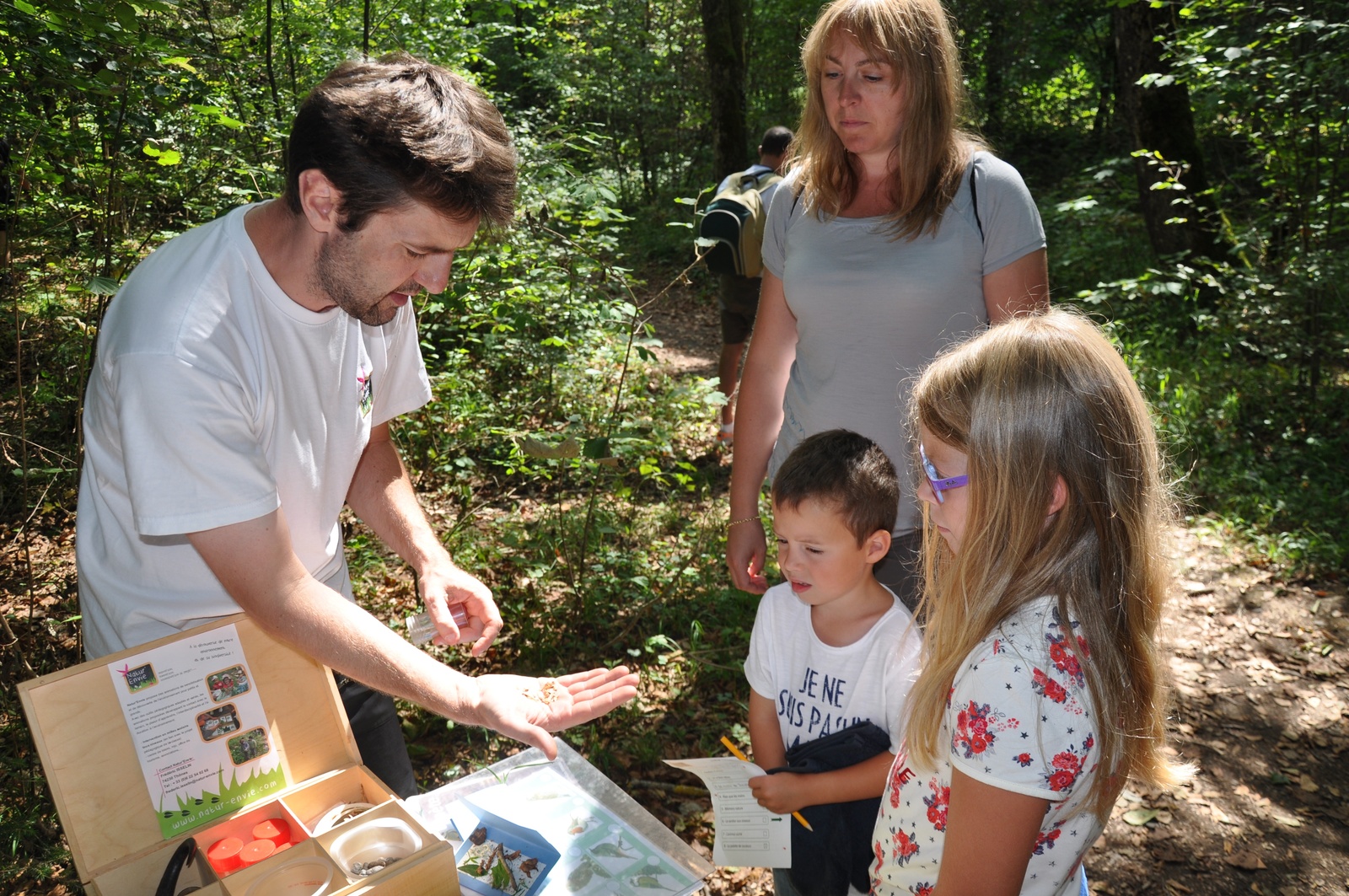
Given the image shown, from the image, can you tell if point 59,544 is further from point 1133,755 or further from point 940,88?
point 1133,755

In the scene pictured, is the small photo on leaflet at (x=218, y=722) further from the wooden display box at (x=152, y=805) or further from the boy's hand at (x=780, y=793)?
the boy's hand at (x=780, y=793)

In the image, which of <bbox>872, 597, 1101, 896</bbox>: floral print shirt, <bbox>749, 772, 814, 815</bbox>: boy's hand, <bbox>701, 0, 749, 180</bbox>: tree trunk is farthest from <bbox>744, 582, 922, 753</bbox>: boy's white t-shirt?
<bbox>701, 0, 749, 180</bbox>: tree trunk

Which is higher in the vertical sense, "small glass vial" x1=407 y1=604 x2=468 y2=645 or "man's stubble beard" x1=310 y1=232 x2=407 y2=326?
"man's stubble beard" x1=310 y1=232 x2=407 y2=326

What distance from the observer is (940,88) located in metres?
2.33

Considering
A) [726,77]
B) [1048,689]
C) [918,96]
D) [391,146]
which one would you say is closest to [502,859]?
[1048,689]

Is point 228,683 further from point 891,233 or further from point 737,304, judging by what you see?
point 737,304

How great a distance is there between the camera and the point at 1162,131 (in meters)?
7.02

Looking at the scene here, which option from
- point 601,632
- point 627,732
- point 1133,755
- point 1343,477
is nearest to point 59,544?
point 601,632

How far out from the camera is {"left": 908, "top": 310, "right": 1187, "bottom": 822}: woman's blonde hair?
1.37 meters

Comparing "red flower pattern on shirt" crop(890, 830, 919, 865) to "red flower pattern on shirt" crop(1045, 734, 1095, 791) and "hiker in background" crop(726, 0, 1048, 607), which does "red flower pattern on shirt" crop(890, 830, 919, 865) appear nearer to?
"red flower pattern on shirt" crop(1045, 734, 1095, 791)

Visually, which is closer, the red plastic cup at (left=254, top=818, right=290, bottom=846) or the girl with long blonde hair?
the girl with long blonde hair

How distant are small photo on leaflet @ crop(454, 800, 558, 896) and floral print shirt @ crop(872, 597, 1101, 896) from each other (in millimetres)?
719

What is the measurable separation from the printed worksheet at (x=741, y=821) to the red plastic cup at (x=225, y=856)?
78 cm

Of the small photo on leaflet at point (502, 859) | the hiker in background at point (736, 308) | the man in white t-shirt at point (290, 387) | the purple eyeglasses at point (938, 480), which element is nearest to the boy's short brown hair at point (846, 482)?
the purple eyeglasses at point (938, 480)
